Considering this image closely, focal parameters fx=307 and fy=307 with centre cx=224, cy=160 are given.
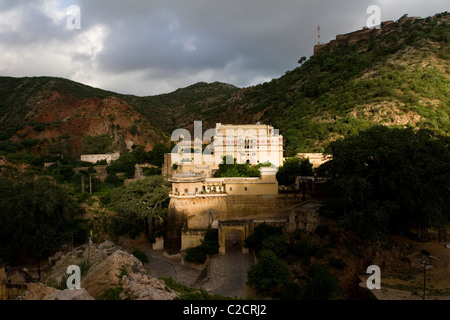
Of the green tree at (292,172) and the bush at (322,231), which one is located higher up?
the green tree at (292,172)

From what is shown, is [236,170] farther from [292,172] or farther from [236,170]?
[292,172]

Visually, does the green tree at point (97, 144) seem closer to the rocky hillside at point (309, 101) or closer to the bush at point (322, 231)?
the rocky hillside at point (309, 101)

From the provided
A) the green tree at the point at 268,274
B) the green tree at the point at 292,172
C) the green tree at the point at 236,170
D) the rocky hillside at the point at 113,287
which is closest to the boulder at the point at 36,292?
the rocky hillside at the point at 113,287

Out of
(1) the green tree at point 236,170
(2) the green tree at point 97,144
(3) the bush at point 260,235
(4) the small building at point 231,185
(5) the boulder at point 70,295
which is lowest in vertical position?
(3) the bush at point 260,235

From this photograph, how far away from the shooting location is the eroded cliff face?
186 ft

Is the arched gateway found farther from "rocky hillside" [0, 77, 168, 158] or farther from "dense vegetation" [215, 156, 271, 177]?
"rocky hillside" [0, 77, 168, 158]

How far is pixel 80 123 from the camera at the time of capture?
62469mm

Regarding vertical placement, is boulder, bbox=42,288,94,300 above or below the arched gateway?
above

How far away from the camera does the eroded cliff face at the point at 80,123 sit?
56.8 m

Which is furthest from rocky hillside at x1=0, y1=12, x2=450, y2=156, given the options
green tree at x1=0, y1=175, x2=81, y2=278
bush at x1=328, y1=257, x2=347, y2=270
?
green tree at x1=0, y1=175, x2=81, y2=278

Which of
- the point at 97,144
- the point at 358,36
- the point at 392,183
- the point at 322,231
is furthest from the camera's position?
the point at 358,36

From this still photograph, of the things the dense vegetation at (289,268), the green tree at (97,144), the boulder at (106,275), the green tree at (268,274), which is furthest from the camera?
the green tree at (97,144)

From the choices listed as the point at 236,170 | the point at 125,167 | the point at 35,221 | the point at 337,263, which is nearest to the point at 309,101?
the point at 236,170
